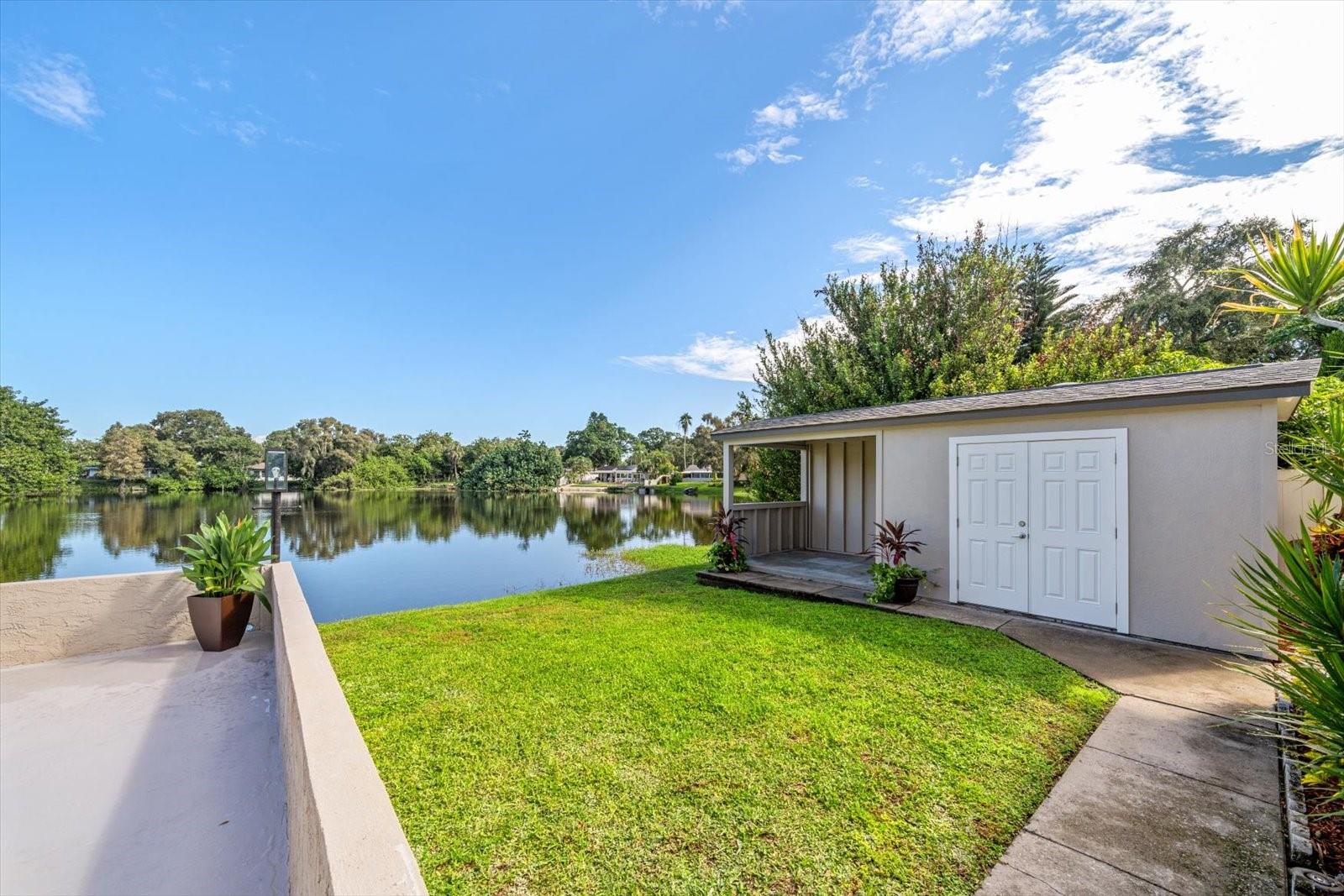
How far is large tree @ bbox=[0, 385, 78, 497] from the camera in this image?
97.8 feet

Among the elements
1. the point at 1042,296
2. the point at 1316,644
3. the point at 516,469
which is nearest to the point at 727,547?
the point at 1316,644

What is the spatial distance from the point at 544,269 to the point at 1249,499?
72.7 feet

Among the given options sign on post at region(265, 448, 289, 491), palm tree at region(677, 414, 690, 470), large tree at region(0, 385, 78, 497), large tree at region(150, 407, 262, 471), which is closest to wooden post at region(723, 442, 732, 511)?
sign on post at region(265, 448, 289, 491)

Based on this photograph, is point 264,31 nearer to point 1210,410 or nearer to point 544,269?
point 544,269

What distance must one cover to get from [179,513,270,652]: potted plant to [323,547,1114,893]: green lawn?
2.87ft

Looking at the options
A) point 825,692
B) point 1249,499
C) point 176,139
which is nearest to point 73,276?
point 176,139

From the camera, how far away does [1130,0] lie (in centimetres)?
697

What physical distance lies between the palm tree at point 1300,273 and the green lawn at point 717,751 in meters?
2.64

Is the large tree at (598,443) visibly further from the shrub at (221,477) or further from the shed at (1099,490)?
the shed at (1099,490)

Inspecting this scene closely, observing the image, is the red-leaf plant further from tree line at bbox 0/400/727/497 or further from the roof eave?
tree line at bbox 0/400/727/497

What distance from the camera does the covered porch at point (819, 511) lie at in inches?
331

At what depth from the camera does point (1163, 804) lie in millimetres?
2330

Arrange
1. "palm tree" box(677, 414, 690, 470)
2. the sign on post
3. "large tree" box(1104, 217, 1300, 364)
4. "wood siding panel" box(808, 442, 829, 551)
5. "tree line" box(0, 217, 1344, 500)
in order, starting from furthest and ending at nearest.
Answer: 1. "palm tree" box(677, 414, 690, 470)
2. "large tree" box(1104, 217, 1300, 364)
3. "tree line" box(0, 217, 1344, 500)
4. "wood siding panel" box(808, 442, 829, 551)
5. the sign on post

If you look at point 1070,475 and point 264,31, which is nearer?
point 1070,475
